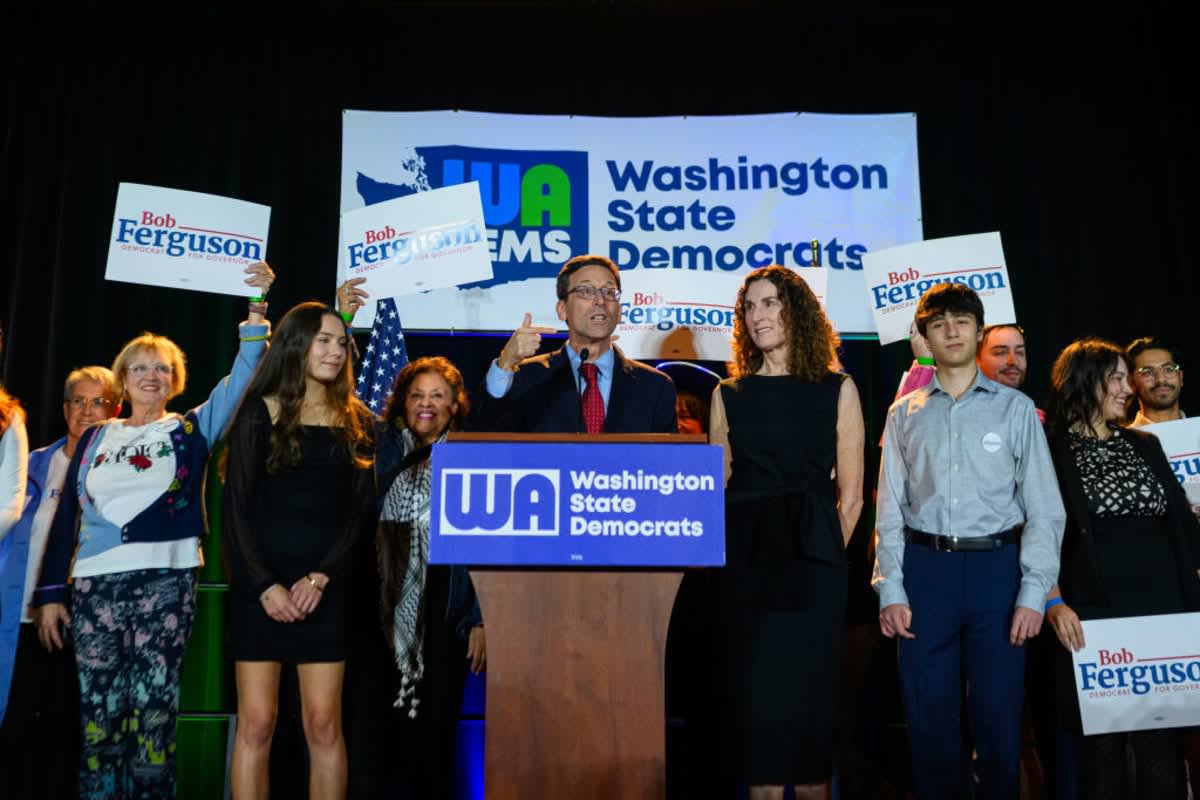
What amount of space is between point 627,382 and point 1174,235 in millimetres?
3379

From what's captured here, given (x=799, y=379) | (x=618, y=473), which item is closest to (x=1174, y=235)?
(x=799, y=379)

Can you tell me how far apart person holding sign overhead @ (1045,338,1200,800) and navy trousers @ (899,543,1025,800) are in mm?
379

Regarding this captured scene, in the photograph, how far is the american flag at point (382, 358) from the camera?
13.4 feet

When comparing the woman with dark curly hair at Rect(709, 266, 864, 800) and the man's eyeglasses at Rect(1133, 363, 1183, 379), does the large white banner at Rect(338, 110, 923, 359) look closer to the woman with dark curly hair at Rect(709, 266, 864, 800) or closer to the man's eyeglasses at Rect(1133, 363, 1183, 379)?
the man's eyeglasses at Rect(1133, 363, 1183, 379)

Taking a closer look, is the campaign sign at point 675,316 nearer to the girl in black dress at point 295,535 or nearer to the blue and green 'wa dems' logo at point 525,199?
the blue and green 'wa dems' logo at point 525,199

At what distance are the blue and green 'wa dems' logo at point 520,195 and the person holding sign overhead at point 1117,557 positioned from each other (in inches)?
92.1

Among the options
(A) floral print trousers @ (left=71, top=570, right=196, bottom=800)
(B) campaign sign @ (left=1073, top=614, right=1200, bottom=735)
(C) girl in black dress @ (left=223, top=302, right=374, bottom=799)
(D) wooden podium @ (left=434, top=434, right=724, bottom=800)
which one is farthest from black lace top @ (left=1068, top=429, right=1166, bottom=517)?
(A) floral print trousers @ (left=71, top=570, right=196, bottom=800)

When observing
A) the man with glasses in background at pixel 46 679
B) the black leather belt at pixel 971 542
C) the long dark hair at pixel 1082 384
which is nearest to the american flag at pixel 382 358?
the man with glasses in background at pixel 46 679

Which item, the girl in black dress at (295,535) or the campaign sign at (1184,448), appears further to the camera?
the campaign sign at (1184,448)

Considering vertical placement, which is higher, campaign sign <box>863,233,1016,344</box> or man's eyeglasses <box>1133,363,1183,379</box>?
campaign sign <box>863,233,1016,344</box>

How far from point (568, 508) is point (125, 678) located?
1.82m

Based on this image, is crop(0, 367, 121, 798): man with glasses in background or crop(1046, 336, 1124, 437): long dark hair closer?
crop(1046, 336, 1124, 437): long dark hair

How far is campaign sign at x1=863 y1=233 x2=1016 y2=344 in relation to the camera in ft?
13.4

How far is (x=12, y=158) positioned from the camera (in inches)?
189
